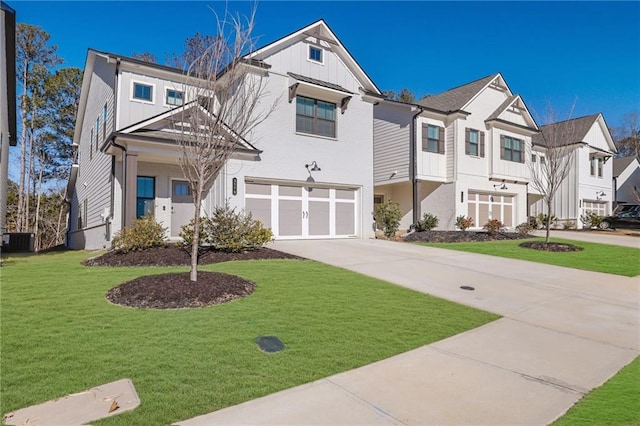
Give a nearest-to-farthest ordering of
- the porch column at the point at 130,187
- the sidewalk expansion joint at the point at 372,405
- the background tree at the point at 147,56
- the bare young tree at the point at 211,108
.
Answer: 1. the sidewalk expansion joint at the point at 372,405
2. the bare young tree at the point at 211,108
3. the porch column at the point at 130,187
4. the background tree at the point at 147,56

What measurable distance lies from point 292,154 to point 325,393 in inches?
484

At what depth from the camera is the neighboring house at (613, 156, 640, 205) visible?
34.1 metres

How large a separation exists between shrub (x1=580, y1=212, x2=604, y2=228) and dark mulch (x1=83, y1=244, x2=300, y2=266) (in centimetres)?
2392

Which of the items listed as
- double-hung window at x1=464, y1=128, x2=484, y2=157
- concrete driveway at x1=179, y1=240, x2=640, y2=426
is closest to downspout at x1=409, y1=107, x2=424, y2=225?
double-hung window at x1=464, y1=128, x2=484, y2=157

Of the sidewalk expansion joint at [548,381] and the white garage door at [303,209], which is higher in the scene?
the white garage door at [303,209]

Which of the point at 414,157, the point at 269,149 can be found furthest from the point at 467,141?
the point at 269,149

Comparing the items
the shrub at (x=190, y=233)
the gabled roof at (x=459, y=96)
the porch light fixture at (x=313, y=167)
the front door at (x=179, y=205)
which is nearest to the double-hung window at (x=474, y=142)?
the gabled roof at (x=459, y=96)

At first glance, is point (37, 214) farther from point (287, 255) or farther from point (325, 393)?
point (325, 393)

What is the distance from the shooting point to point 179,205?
14.4 meters

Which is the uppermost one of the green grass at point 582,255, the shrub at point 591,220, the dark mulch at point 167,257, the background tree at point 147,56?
the background tree at point 147,56

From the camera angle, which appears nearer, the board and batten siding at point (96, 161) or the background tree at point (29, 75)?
the board and batten siding at point (96, 161)

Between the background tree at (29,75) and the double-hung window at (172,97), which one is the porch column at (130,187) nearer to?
the double-hung window at (172,97)

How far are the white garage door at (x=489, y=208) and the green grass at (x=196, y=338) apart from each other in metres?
15.4

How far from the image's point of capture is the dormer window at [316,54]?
15828 millimetres
